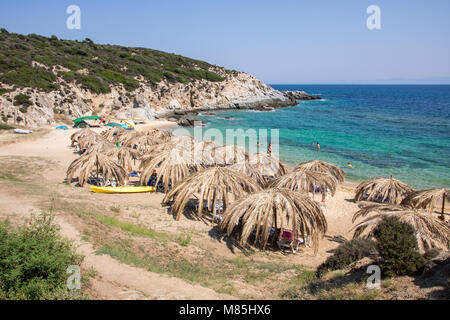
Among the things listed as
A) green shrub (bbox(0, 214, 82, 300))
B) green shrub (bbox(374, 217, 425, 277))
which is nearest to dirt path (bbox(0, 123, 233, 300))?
green shrub (bbox(0, 214, 82, 300))

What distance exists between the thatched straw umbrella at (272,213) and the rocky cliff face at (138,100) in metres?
29.3

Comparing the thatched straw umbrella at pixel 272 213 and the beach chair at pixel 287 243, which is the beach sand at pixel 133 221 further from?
the thatched straw umbrella at pixel 272 213

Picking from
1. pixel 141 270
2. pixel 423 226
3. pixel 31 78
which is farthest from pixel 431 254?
pixel 31 78

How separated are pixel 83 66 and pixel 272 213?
4907 centimetres

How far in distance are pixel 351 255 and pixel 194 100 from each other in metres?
55.7

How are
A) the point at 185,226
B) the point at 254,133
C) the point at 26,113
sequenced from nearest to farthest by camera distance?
1. the point at 185,226
2. the point at 26,113
3. the point at 254,133

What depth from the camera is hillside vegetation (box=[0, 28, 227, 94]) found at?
37.6 meters

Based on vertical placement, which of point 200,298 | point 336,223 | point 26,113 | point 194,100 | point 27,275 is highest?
point 194,100

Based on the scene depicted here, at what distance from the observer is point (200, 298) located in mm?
6293

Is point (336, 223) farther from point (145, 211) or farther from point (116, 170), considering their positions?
point (116, 170)

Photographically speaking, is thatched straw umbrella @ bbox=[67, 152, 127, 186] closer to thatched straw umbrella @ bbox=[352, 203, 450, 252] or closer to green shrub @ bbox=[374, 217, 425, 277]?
thatched straw umbrella @ bbox=[352, 203, 450, 252]

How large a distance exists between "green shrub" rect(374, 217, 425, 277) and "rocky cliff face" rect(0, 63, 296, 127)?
110ft

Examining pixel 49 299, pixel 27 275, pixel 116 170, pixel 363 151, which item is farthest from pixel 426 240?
pixel 363 151

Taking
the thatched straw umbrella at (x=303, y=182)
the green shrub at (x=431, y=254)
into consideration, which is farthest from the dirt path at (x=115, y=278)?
the thatched straw umbrella at (x=303, y=182)
